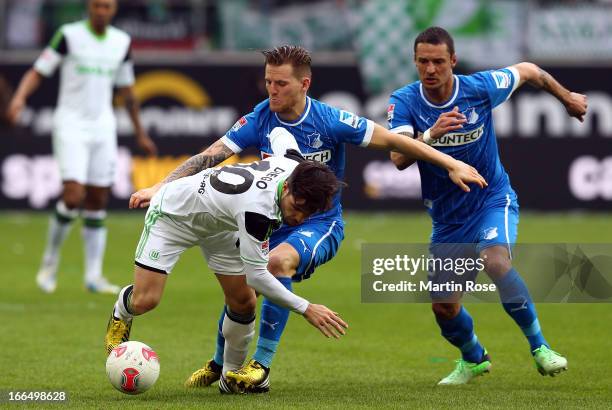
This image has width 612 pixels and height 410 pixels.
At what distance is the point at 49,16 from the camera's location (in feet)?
74.2

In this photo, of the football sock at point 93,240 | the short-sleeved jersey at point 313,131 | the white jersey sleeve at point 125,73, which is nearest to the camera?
the short-sleeved jersey at point 313,131

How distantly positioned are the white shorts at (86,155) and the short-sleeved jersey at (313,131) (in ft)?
15.4

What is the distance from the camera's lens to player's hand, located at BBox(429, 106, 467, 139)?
24.6 ft

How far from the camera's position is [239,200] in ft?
22.2

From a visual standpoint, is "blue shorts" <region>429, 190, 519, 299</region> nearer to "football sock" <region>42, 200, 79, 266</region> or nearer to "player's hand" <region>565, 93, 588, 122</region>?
"player's hand" <region>565, 93, 588, 122</region>

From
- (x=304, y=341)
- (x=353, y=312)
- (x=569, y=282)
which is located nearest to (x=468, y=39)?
(x=353, y=312)

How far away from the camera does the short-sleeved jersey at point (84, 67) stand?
12414 mm

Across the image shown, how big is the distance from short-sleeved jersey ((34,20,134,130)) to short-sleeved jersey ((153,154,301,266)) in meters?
5.44

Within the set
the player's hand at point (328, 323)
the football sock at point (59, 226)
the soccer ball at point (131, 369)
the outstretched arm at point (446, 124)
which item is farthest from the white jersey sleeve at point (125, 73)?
the player's hand at point (328, 323)

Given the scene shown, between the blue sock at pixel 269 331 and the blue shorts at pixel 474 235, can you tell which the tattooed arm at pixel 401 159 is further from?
the blue sock at pixel 269 331

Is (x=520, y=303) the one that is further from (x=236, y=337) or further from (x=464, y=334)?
(x=236, y=337)

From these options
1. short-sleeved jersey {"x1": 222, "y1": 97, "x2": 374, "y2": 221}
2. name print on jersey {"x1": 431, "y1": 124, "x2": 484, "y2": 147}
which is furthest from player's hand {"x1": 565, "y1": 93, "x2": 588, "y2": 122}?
short-sleeved jersey {"x1": 222, "y1": 97, "x2": 374, "y2": 221}

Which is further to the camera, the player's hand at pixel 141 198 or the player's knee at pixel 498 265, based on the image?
the player's knee at pixel 498 265

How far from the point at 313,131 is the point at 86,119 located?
5271 millimetres
